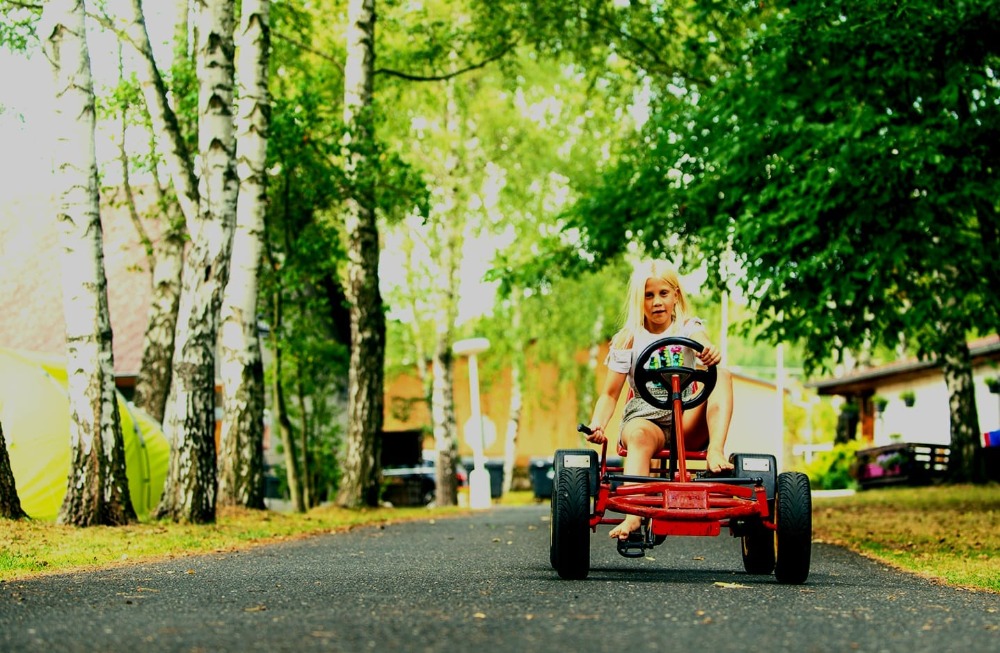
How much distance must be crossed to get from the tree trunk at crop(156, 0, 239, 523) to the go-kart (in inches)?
309

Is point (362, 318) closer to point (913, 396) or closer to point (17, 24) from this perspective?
point (17, 24)

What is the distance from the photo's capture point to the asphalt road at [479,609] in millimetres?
5281

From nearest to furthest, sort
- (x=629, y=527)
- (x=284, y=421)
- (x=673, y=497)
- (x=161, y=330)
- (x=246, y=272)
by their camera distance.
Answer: (x=673, y=497) < (x=629, y=527) < (x=246, y=272) < (x=161, y=330) < (x=284, y=421)

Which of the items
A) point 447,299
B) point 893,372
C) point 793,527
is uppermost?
point 447,299

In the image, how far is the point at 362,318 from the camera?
2241cm

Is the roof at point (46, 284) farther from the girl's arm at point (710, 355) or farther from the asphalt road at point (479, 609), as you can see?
the girl's arm at point (710, 355)

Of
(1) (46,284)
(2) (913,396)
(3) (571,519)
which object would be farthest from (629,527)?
(1) (46,284)

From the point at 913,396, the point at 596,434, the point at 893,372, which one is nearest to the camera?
the point at 596,434

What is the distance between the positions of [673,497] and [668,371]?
28.1 inches

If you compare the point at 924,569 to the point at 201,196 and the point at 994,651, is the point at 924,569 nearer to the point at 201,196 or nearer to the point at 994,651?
the point at 994,651

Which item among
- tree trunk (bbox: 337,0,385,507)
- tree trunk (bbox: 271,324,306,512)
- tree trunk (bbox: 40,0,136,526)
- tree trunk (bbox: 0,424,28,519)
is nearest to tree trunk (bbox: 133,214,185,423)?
tree trunk (bbox: 271,324,306,512)

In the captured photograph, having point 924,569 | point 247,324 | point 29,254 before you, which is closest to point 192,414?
point 247,324

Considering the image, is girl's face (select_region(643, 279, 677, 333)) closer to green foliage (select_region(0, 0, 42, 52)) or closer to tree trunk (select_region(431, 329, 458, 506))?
green foliage (select_region(0, 0, 42, 52))

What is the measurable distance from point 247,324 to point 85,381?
4.22 meters
